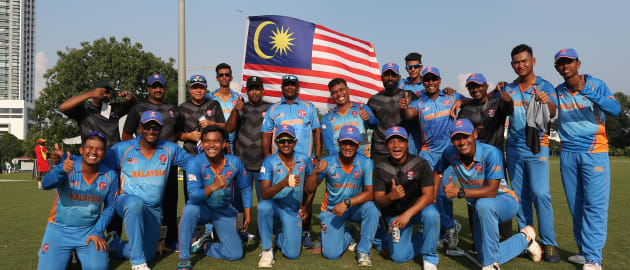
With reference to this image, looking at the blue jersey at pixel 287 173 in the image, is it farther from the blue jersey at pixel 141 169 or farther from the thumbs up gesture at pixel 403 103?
the thumbs up gesture at pixel 403 103

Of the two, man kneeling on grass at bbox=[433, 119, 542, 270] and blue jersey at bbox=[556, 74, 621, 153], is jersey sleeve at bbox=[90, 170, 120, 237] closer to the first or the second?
man kneeling on grass at bbox=[433, 119, 542, 270]

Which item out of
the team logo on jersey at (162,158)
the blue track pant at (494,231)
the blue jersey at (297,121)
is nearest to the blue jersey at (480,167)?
the blue track pant at (494,231)

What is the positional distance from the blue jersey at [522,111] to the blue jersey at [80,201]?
571cm

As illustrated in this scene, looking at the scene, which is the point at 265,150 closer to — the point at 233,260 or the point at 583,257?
the point at 233,260

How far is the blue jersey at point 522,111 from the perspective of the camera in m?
5.64

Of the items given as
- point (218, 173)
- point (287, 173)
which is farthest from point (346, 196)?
point (218, 173)

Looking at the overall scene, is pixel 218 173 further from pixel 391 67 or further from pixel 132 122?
pixel 391 67

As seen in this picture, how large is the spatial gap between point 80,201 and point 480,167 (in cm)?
521

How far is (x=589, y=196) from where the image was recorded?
5133 mm

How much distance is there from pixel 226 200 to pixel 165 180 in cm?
91

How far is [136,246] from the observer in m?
4.86

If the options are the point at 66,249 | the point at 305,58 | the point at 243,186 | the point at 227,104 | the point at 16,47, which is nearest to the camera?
the point at 66,249

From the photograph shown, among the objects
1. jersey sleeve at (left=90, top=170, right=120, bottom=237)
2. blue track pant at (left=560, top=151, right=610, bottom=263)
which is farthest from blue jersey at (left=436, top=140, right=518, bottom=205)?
jersey sleeve at (left=90, top=170, right=120, bottom=237)

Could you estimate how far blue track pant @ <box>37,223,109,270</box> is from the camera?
4.68 metres
